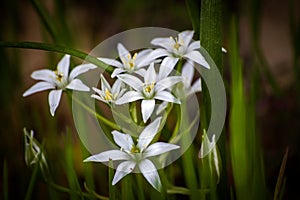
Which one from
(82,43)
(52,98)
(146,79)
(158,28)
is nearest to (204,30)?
(146,79)

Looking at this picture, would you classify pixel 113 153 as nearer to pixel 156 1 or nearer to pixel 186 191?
pixel 186 191

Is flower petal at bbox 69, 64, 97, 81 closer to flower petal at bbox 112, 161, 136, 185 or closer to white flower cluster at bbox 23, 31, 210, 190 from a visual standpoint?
white flower cluster at bbox 23, 31, 210, 190

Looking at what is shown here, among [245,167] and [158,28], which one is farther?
[158,28]

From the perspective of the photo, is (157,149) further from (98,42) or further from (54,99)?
(98,42)

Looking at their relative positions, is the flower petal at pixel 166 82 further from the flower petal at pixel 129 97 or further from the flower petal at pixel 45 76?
the flower petal at pixel 45 76

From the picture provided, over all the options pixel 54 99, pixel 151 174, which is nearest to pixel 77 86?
pixel 54 99
